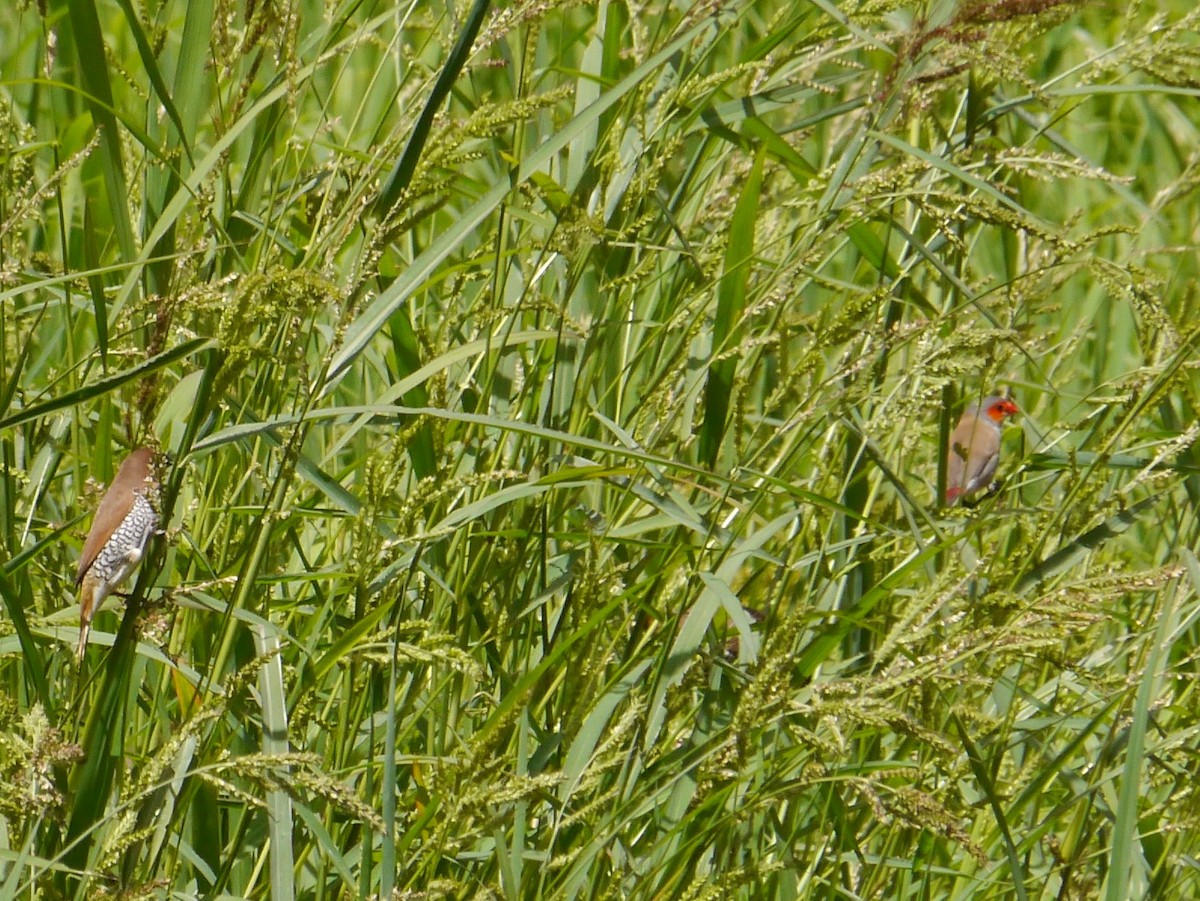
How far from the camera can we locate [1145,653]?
2.31 m

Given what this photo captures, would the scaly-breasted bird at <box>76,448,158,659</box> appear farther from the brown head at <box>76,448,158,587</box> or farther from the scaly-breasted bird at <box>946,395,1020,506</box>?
the scaly-breasted bird at <box>946,395,1020,506</box>

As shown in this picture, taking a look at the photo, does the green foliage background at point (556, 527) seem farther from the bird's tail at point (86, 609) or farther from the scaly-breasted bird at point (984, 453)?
the scaly-breasted bird at point (984, 453)

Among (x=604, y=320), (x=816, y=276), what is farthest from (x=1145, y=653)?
(x=604, y=320)

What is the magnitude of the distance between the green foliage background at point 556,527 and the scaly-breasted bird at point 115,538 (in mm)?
40

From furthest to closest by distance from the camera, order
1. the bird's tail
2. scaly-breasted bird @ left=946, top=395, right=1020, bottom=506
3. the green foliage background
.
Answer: scaly-breasted bird @ left=946, top=395, right=1020, bottom=506 → the bird's tail → the green foliage background

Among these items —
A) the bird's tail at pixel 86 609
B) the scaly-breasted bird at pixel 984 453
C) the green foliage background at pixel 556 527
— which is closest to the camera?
the green foliage background at pixel 556 527

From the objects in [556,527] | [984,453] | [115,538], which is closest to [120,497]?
[115,538]

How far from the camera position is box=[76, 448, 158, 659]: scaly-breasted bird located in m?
1.86

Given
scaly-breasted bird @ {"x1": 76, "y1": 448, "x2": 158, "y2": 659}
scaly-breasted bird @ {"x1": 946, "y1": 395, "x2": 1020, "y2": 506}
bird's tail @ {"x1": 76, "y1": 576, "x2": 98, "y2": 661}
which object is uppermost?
scaly-breasted bird @ {"x1": 76, "y1": 448, "x2": 158, "y2": 659}

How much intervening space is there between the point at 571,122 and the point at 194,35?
449mm

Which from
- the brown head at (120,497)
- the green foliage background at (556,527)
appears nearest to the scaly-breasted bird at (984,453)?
the green foliage background at (556,527)

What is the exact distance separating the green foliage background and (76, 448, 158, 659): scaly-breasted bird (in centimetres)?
4

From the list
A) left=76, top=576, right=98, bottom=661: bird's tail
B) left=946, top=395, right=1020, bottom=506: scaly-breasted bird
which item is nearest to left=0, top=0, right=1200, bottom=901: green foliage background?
left=76, top=576, right=98, bottom=661: bird's tail

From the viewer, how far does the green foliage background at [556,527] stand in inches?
64.4
